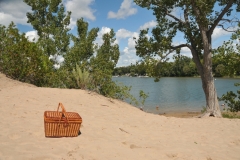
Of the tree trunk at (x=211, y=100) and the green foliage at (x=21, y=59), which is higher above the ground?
the green foliage at (x=21, y=59)

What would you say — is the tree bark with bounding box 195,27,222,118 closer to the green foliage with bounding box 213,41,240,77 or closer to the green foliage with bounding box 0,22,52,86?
the green foliage with bounding box 213,41,240,77

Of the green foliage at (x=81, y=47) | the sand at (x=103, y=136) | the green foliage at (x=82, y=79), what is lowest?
the sand at (x=103, y=136)

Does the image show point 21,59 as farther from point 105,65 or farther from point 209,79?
point 209,79

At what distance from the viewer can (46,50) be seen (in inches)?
597

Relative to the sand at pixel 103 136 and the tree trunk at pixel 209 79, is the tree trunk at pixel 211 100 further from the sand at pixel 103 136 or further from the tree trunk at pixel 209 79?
the sand at pixel 103 136

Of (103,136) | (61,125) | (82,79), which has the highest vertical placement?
(82,79)

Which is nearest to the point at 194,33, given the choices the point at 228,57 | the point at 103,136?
the point at 228,57

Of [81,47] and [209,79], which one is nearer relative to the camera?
[209,79]

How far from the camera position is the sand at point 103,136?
152 inches

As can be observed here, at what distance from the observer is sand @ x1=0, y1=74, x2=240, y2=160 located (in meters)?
3.85

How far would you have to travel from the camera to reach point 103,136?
16.4ft

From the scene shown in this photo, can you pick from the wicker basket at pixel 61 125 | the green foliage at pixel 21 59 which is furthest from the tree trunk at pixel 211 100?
the green foliage at pixel 21 59

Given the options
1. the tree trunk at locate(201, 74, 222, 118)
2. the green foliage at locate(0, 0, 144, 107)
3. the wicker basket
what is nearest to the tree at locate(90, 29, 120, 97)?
the green foliage at locate(0, 0, 144, 107)

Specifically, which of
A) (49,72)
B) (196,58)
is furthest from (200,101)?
(49,72)
